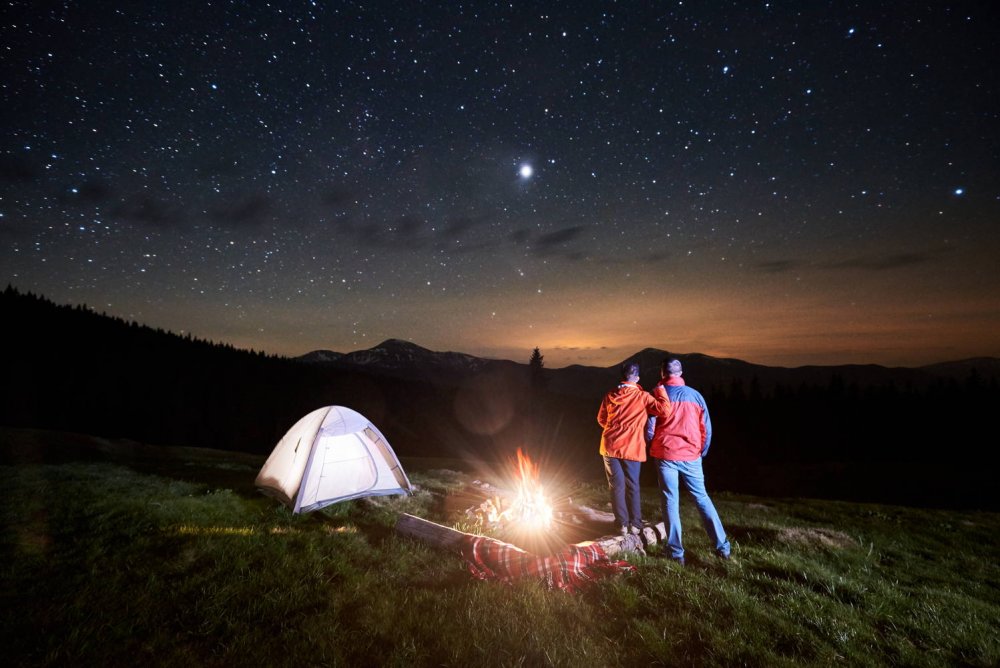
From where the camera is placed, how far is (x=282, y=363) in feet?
352

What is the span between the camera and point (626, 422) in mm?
7238

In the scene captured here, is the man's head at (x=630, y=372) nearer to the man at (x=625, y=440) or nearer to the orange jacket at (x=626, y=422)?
the man at (x=625, y=440)

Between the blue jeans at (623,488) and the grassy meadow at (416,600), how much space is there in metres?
0.76

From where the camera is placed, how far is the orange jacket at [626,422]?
7.12 metres

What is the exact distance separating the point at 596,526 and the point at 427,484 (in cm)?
622

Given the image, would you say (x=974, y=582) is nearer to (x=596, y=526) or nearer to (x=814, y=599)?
(x=814, y=599)

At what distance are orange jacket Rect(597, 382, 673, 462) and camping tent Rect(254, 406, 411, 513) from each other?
6.17m

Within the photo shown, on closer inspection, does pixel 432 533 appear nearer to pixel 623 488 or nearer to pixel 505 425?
pixel 623 488

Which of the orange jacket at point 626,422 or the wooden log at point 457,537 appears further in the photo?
the orange jacket at point 626,422

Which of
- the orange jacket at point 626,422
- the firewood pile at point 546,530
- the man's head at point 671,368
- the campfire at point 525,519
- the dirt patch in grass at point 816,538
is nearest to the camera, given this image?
the firewood pile at point 546,530

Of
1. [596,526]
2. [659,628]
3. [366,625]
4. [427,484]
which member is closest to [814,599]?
[659,628]

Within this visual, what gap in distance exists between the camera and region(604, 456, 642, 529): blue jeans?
740 cm

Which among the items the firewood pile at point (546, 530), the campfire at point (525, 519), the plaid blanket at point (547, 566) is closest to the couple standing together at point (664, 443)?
the firewood pile at point (546, 530)

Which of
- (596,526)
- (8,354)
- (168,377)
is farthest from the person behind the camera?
(168,377)
